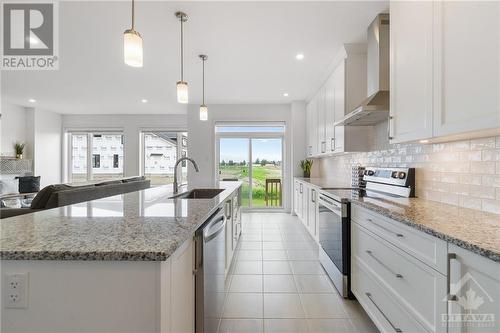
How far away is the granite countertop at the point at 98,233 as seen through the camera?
77cm

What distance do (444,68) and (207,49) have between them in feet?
8.41

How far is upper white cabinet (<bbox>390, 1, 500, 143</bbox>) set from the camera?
1111mm

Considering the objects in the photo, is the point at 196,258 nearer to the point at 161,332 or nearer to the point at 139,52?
the point at 161,332

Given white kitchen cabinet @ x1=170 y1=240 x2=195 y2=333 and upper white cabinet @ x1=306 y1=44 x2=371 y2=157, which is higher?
upper white cabinet @ x1=306 y1=44 x2=371 y2=157

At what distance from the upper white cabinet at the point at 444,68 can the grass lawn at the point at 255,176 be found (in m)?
4.20

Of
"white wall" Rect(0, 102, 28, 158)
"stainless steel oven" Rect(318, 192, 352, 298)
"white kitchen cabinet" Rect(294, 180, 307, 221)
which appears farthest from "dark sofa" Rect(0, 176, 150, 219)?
"white wall" Rect(0, 102, 28, 158)

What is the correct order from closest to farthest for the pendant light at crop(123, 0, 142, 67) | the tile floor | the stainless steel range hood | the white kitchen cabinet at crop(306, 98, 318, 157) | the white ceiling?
the pendant light at crop(123, 0, 142, 67) < the tile floor < the stainless steel range hood < the white ceiling < the white kitchen cabinet at crop(306, 98, 318, 157)

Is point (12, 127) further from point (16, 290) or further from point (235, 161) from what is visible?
point (16, 290)

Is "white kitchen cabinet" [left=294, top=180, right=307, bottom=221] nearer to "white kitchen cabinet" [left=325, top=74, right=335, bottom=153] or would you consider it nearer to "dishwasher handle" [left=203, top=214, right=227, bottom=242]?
"white kitchen cabinet" [left=325, top=74, right=335, bottom=153]

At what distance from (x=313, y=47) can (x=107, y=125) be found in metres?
6.45

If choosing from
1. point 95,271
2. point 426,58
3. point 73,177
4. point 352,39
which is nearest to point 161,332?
point 95,271

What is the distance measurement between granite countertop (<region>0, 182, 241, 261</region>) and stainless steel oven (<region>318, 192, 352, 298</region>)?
1263 mm

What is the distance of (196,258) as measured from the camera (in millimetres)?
1174

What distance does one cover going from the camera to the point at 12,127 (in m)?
6.00
